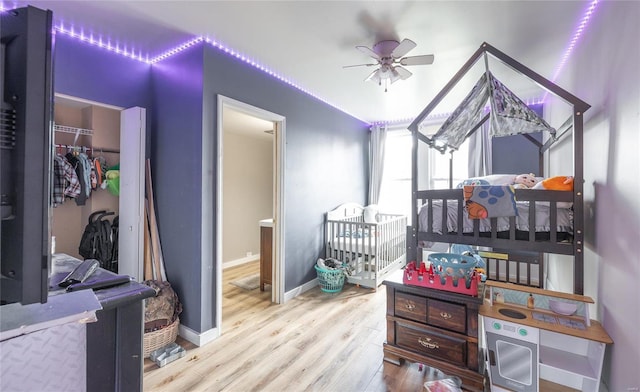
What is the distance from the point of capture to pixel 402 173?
4.96 metres

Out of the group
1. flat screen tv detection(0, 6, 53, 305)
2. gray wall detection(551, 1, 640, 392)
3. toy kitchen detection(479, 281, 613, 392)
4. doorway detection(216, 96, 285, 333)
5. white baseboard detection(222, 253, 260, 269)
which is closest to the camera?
flat screen tv detection(0, 6, 53, 305)

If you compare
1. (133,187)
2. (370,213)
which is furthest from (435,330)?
(370,213)

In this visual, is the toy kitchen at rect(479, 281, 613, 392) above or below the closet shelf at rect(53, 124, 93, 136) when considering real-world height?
below

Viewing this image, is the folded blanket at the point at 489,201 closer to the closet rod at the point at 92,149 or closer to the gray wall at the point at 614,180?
the gray wall at the point at 614,180

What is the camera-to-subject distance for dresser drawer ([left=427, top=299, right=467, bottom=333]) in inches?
72.1

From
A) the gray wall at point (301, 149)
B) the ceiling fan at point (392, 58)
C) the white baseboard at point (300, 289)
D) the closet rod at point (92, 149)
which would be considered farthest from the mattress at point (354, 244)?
the closet rod at point (92, 149)

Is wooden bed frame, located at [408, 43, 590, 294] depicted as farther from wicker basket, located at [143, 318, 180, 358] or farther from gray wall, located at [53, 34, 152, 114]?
gray wall, located at [53, 34, 152, 114]

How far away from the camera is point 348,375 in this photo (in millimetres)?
1956

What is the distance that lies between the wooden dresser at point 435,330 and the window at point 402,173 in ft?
9.29

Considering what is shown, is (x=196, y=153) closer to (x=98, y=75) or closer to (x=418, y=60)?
(x=98, y=75)

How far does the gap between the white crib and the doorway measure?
2.99 feet

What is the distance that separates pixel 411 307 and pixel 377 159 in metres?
3.31

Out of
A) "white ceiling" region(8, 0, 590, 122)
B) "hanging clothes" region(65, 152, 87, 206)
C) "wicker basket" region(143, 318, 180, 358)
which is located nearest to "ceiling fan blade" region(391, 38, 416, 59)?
"white ceiling" region(8, 0, 590, 122)

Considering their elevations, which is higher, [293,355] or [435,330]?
[435,330]
